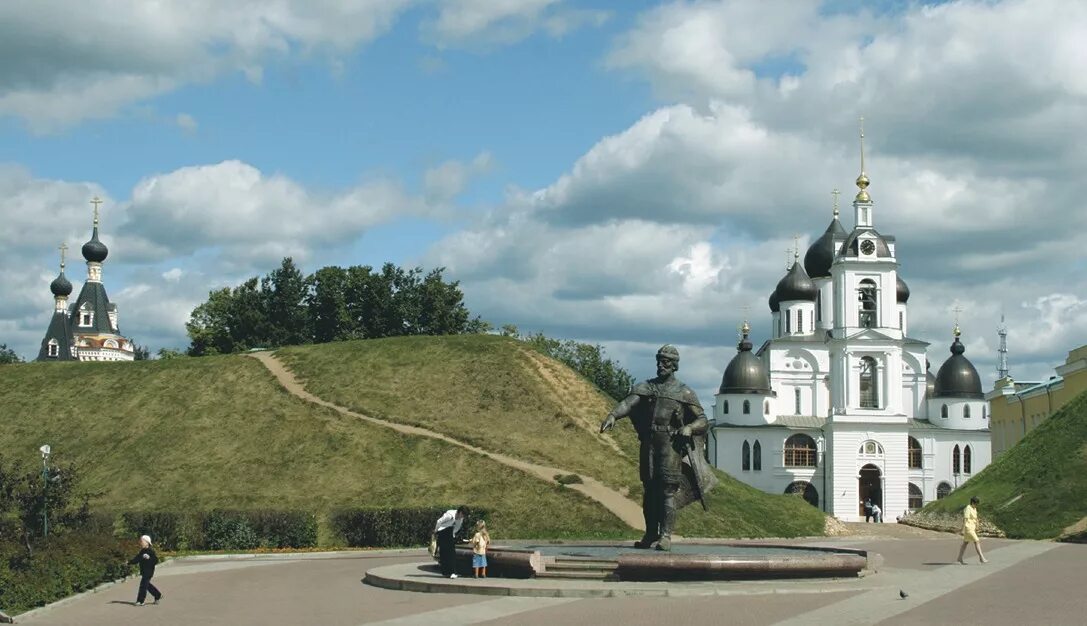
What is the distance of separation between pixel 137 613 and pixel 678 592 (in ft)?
26.3

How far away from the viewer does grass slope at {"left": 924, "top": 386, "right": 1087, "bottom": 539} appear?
39125 mm

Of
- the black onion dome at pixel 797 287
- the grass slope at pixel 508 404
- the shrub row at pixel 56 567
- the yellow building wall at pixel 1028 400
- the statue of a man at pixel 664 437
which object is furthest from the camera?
the black onion dome at pixel 797 287

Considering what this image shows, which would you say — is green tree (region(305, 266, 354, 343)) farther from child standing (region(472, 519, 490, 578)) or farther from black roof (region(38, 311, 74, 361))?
child standing (region(472, 519, 490, 578))

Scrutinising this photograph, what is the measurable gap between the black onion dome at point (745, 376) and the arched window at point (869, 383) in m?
7.04

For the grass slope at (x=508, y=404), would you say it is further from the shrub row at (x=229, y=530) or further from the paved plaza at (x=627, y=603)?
the paved plaza at (x=627, y=603)

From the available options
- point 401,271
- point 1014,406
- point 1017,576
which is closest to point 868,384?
A: point 1014,406

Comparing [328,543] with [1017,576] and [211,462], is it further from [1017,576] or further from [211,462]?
[1017,576]

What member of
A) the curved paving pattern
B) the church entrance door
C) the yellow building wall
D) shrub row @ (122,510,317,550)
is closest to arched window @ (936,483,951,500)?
the yellow building wall

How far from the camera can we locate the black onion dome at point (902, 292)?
91188mm

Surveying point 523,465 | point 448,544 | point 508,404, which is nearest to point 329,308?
point 508,404

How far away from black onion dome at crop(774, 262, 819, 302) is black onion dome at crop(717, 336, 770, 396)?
5.97m

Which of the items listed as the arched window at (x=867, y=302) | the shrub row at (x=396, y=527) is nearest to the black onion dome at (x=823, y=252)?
the arched window at (x=867, y=302)

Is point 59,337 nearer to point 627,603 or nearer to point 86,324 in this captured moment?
point 86,324

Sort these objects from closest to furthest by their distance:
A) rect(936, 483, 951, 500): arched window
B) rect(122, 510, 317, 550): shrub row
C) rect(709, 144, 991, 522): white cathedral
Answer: rect(122, 510, 317, 550): shrub row, rect(709, 144, 991, 522): white cathedral, rect(936, 483, 951, 500): arched window
